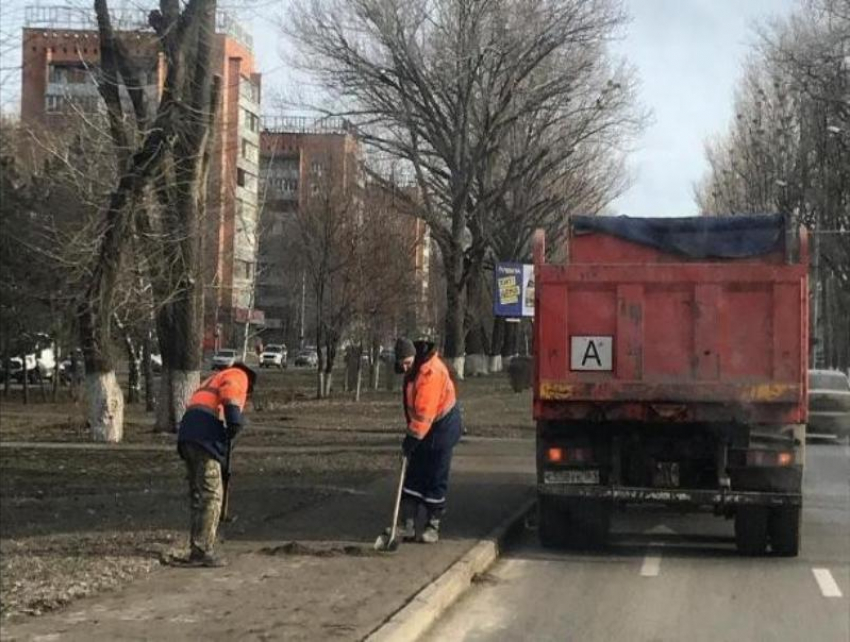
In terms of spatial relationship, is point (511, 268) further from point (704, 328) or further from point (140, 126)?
point (704, 328)

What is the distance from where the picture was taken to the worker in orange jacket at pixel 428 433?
10836 millimetres

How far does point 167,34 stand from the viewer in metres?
19.9

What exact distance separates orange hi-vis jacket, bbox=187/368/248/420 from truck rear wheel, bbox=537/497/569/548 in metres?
3.39

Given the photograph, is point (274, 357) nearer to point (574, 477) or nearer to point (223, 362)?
point (223, 362)

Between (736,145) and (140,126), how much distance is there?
42290 millimetres

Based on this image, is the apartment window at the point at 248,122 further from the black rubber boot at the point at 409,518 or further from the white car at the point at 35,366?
the black rubber boot at the point at 409,518

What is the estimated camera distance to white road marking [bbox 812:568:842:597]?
930cm

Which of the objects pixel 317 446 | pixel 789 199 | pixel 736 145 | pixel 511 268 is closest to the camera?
pixel 317 446

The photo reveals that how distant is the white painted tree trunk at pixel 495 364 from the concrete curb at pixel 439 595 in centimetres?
5327

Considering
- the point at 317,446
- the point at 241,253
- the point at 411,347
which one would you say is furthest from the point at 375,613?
the point at 241,253

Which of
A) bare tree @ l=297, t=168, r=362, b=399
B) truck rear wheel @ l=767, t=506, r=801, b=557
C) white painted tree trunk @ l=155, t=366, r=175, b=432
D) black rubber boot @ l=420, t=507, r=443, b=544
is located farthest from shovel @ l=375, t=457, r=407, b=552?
bare tree @ l=297, t=168, r=362, b=399

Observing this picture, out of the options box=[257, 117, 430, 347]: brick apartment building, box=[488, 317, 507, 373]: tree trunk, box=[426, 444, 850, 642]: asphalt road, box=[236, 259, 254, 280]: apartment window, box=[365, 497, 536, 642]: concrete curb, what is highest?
box=[257, 117, 430, 347]: brick apartment building

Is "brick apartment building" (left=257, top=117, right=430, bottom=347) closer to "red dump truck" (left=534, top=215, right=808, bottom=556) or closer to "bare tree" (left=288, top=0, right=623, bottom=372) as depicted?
"bare tree" (left=288, top=0, right=623, bottom=372)

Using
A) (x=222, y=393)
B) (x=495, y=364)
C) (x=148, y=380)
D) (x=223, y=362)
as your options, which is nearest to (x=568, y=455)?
(x=223, y=362)
